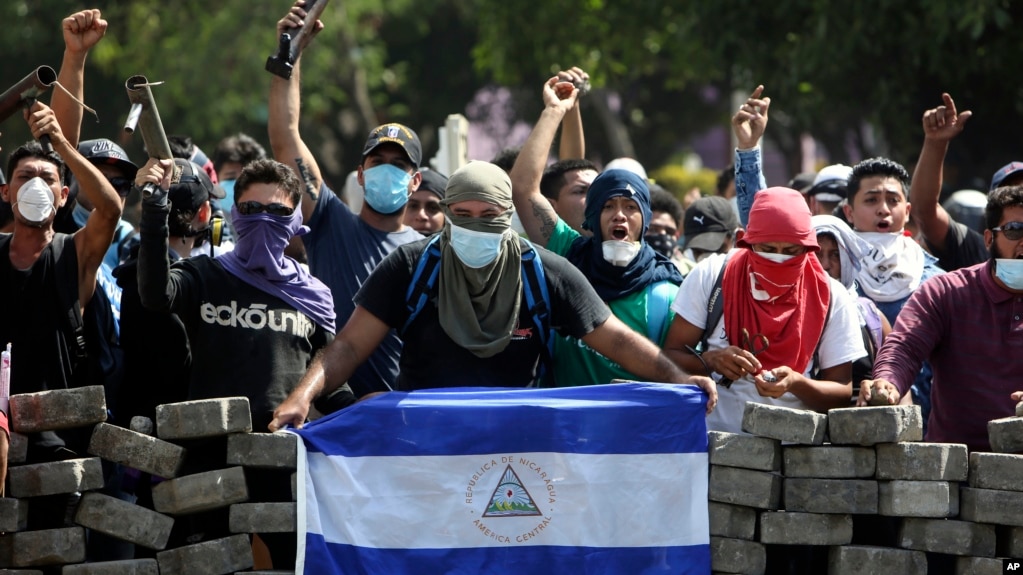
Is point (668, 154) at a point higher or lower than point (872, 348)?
higher

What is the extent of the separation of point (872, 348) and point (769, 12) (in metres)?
8.55

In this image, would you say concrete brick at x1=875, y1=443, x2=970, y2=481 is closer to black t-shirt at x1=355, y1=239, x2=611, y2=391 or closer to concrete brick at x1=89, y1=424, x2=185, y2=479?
black t-shirt at x1=355, y1=239, x2=611, y2=391

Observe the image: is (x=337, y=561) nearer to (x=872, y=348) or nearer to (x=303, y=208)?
(x=303, y=208)

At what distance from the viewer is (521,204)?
6316 mm

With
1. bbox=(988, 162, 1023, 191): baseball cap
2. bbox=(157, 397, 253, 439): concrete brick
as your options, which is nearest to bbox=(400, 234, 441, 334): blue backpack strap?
bbox=(157, 397, 253, 439): concrete brick

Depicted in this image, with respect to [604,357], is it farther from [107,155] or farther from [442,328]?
[107,155]

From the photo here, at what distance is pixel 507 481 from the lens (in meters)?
5.06

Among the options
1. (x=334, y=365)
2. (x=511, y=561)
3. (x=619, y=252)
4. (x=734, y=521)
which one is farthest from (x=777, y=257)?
(x=334, y=365)

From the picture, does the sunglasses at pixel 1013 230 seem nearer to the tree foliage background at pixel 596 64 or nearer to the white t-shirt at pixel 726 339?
the white t-shirt at pixel 726 339

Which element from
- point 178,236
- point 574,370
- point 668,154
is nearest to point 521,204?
point 574,370

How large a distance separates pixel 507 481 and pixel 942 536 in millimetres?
1620

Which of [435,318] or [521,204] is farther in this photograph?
[521,204]

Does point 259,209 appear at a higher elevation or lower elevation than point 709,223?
lower

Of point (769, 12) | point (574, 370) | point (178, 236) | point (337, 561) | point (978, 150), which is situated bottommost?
point (337, 561)
